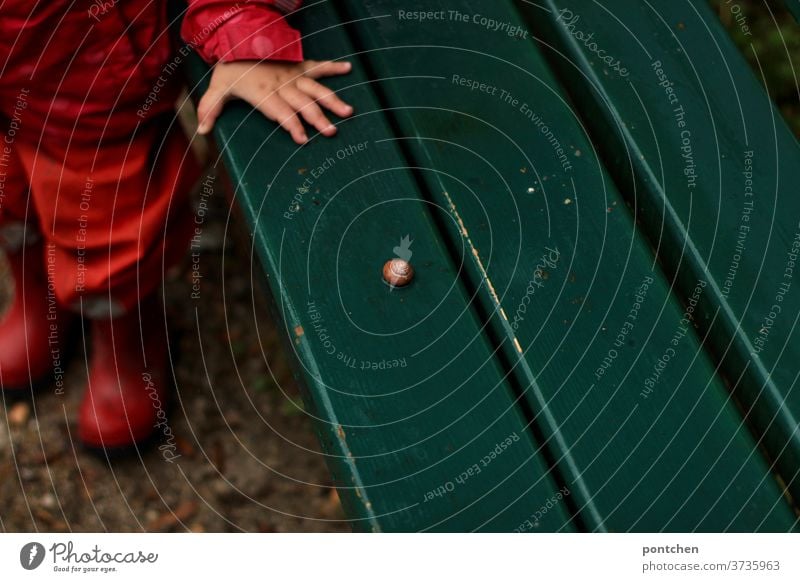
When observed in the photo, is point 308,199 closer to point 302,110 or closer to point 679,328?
point 302,110

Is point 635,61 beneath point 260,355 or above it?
above

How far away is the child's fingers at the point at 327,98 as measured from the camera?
27.5 inches

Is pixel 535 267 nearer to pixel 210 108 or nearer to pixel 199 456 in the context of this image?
pixel 210 108

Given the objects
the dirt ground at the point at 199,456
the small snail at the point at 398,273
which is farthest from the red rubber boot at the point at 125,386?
the small snail at the point at 398,273

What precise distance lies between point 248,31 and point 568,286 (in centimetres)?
36

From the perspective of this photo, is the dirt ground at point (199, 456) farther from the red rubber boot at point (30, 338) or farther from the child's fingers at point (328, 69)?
the child's fingers at point (328, 69)

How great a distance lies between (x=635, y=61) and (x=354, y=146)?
27cm

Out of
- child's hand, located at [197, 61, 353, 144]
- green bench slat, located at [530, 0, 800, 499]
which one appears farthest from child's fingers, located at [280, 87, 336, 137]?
green bench slat, located at [530, 0, 800, 499]

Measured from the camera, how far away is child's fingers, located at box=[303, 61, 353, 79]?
723mm

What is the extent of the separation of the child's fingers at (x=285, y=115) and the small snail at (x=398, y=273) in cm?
14

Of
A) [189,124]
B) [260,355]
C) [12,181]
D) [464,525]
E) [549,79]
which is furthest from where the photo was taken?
[260,355]

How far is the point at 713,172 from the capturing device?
0.71 m
